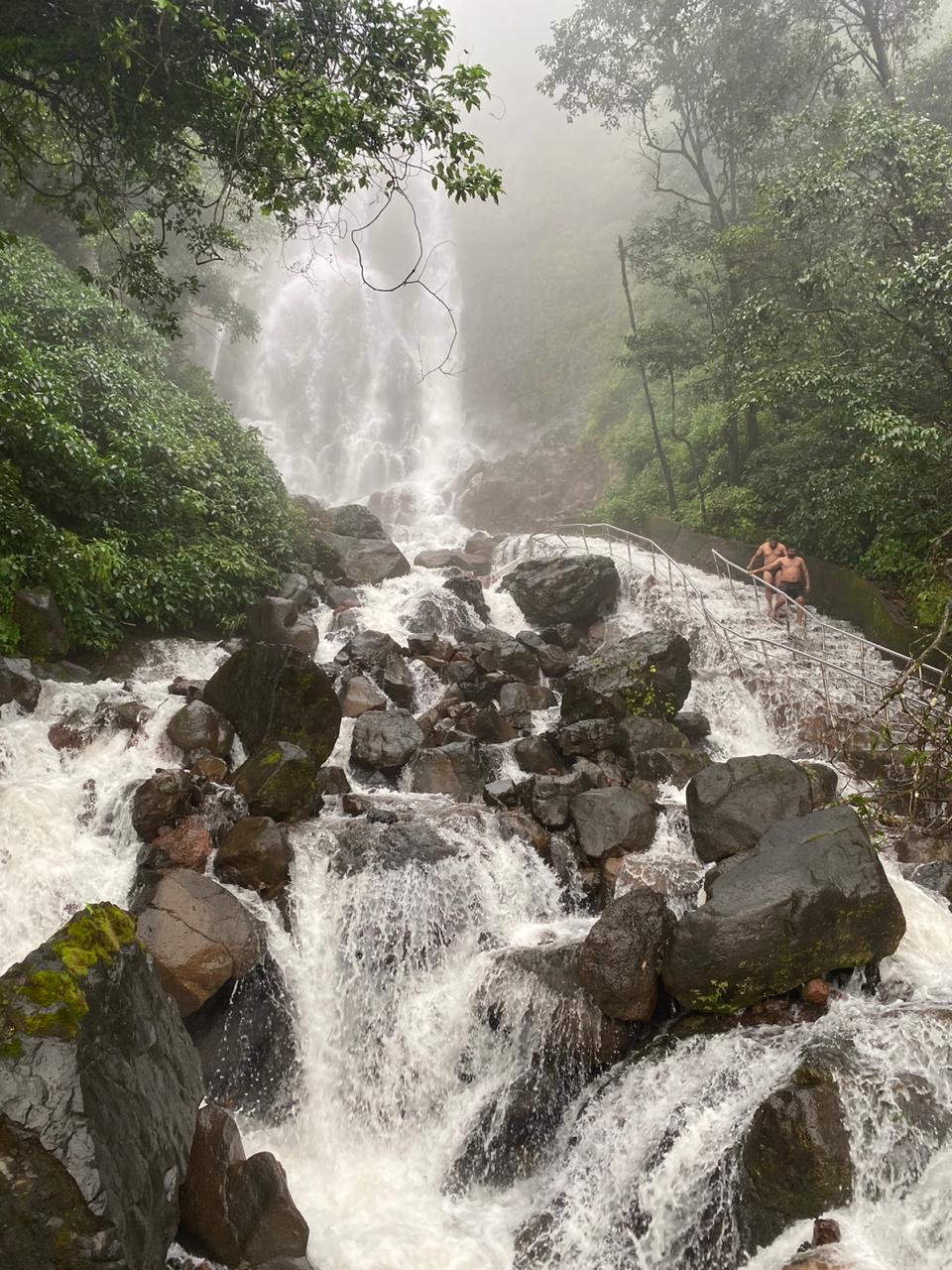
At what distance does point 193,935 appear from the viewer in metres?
5.89

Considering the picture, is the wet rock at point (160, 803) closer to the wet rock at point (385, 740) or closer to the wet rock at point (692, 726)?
the wet rock at point (385, 740)

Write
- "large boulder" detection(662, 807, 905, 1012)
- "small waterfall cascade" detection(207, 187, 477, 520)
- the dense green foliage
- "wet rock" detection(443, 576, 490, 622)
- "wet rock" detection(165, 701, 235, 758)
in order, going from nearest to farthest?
1. "large boulder" detection(662, 807, 905, 1012)
2. "wet rock" detection(165, 701, 235, 758)
3. the dense green foliage
4. "wet rock" detection(443, 576, 490, 622)
5. "small waterfall cascade" detection(207, 187, 477, 520)

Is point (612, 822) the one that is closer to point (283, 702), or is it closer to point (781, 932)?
point (781, 932)

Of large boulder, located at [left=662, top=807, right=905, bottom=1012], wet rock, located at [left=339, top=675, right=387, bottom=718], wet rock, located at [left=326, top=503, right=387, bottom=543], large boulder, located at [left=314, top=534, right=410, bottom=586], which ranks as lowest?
large boulder, located at [left=662, top=807, right=905, bottom=1012]

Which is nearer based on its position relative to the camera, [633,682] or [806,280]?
[633,682]

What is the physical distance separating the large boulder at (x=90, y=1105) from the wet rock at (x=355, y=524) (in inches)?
578

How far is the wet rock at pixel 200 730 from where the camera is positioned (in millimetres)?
8305

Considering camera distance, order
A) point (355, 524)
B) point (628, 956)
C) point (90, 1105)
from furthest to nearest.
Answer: point (355, 524) → point (628, 956) → point (90, 1105)

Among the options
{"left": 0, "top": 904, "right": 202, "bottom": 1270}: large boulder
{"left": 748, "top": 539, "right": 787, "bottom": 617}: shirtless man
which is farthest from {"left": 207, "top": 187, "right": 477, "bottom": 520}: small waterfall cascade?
{"left": 0, "top": 904, "right": 202, "bottom": 1270}: large boulder

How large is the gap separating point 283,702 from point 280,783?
1215mm

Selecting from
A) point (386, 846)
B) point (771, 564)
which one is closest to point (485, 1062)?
point (386, 846)

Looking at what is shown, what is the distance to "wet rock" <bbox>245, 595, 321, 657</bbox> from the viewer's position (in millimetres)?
11766

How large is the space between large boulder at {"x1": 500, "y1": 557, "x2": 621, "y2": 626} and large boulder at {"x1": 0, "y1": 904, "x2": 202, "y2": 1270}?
10692mm

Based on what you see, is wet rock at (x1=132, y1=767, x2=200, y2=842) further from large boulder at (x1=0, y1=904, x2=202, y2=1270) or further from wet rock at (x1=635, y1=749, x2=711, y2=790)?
wet rock at (x1=635, y1=749, x2=711, y2=790)
